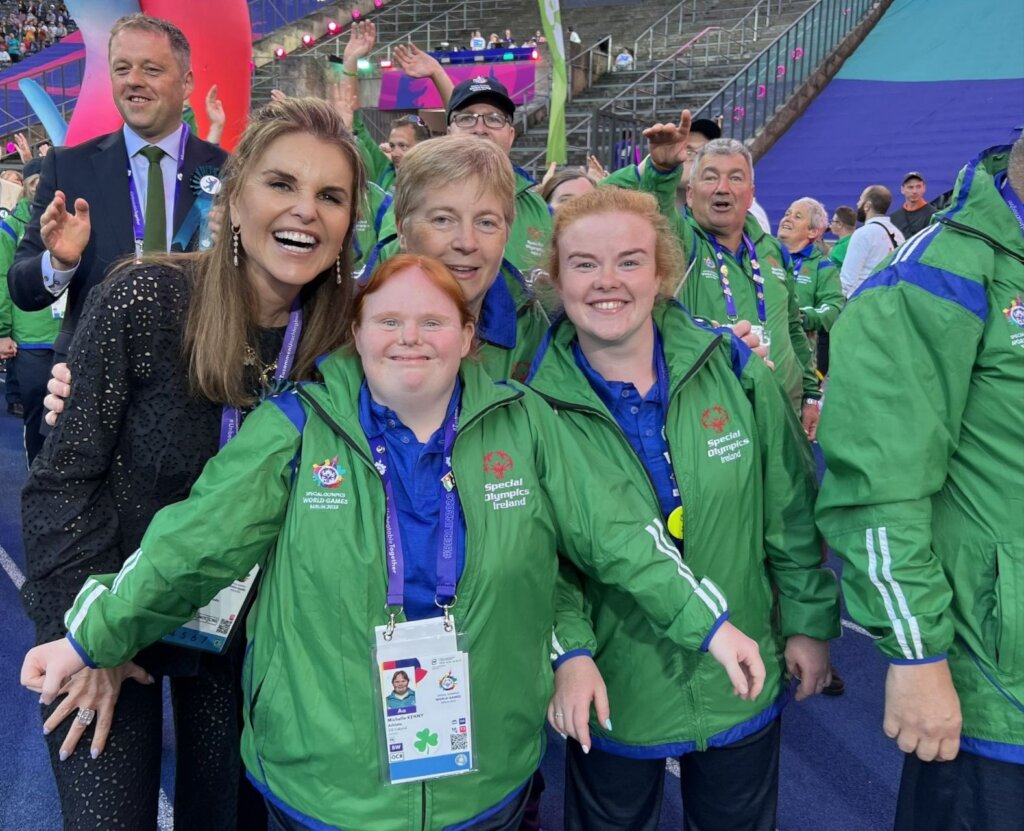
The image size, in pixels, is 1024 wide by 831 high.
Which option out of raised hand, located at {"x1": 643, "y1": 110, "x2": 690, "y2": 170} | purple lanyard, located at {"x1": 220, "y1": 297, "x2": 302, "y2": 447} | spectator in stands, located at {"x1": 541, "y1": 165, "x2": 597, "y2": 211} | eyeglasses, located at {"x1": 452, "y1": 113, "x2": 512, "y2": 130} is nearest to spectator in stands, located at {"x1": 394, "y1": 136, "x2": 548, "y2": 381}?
purple lanyard, located at {"x1": 220, "y1": 297, "x2": 302, "y2": 447}

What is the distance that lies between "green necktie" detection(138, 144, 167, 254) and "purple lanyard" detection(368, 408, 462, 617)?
4.32 ft

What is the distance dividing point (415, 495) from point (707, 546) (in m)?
0.66

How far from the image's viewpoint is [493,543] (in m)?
1.51

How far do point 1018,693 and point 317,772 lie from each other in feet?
4.25

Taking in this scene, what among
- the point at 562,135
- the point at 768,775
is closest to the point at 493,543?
the point at 768,775

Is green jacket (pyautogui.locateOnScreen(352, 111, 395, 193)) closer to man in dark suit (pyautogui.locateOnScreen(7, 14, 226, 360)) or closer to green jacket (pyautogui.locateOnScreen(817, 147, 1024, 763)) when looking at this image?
man in dark suit (pyautogui.locateOnScreen(7, 14, 226, 360))

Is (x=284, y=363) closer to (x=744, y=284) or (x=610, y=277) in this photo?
(x=610, y=277)

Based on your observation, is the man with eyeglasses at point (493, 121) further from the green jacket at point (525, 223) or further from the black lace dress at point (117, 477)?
the black lace dress at point (117, 477)

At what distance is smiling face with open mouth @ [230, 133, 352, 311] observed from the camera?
1670mm

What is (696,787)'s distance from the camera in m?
1.92

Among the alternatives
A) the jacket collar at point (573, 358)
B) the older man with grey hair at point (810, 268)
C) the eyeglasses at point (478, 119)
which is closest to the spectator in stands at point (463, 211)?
the jacket collar at point (573, 358)

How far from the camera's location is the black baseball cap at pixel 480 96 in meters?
3.25

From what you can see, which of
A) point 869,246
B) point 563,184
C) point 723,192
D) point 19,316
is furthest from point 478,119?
point 869,246

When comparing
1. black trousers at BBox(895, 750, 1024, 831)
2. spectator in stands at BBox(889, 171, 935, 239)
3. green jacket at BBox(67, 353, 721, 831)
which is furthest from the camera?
spectator in stands at BBox(889, 171, 935, 239)
